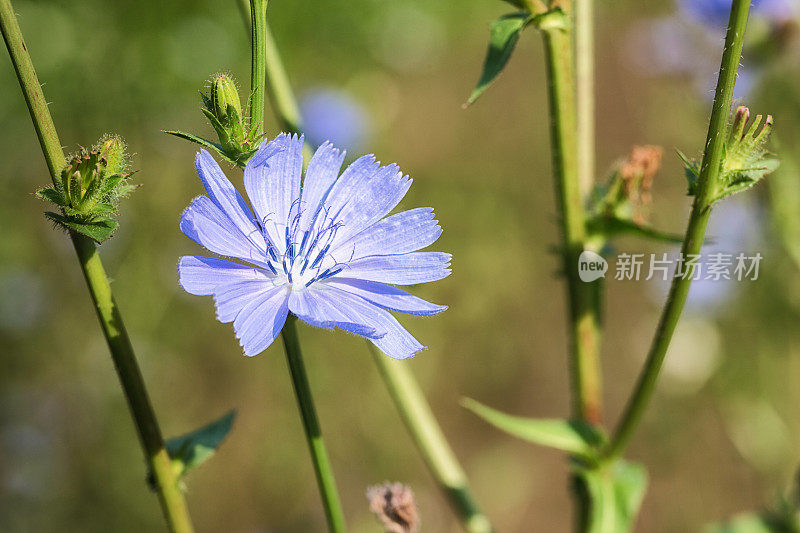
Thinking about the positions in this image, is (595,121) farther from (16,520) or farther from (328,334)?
(16,520)

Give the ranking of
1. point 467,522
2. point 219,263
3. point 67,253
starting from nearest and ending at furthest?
1. point 219,263
2. point 467,522
3. point 67,253

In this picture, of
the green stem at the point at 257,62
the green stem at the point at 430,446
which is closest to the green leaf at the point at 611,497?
the green stem at the point at 430,446

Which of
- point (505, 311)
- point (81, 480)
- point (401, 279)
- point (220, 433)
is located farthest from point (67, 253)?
point (401, 279)

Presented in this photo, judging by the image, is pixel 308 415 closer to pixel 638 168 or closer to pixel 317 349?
pixel 638 168

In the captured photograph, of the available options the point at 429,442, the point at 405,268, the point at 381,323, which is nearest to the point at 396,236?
the point at 405,268

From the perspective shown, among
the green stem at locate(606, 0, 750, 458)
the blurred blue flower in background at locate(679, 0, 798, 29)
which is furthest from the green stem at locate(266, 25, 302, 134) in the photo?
the blurred blue flower in background at locate(679, 0, 798, 29)

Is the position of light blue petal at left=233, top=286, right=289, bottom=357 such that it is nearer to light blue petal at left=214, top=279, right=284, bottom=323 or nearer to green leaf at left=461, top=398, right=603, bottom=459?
light blue petal at left=214, top=279, right=284, bottom=323
